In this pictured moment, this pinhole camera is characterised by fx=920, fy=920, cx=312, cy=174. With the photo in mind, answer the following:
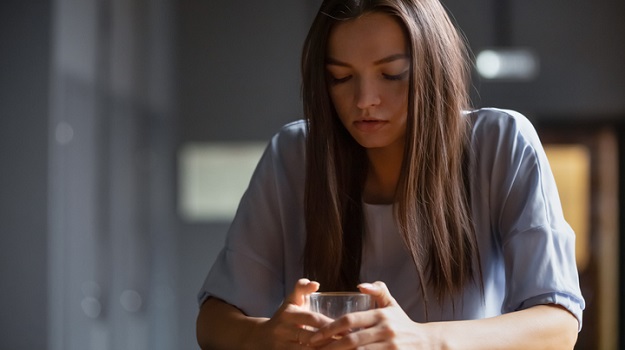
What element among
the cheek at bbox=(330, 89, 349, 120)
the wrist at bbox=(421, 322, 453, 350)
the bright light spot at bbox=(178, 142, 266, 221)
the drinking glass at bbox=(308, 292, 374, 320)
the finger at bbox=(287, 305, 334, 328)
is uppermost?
the cheek at bbox=(330, 89, 349, 120)

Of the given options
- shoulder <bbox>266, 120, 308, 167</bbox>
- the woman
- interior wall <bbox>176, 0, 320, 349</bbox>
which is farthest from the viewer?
interior wall <bbox>176, 0, 320, 349</bbox>

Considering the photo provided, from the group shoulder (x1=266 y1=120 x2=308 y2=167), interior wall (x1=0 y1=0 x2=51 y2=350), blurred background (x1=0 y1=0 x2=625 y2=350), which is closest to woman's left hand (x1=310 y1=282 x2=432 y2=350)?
shoulder (x1=266 y1=120 x2=308 y2=167)

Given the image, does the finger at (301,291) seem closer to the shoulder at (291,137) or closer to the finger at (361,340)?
the finger at (361,340)

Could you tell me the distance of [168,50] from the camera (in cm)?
658

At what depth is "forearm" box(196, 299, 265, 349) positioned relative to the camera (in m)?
1.15

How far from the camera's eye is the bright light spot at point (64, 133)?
4000 mm

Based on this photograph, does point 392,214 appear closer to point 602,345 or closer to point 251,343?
point 251,343

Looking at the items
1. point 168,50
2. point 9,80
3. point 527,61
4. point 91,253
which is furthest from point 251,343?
point 168,50

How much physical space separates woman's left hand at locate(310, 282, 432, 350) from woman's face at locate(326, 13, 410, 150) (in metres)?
0.32

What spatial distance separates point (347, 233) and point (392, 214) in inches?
2.9

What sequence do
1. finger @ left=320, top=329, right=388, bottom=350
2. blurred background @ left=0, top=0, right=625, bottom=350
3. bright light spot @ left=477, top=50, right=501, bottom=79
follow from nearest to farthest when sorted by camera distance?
1. finger @ left=320, top=329, right=388, bottom=350
2. blurred background @ left=0, top=0, right=625, bottom=350
3. bright light spot @ left=477, top=50, right=501, bottom=79

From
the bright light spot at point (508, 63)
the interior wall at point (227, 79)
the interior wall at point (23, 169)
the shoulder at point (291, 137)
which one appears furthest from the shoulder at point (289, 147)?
the interior wall at point (227, 79)

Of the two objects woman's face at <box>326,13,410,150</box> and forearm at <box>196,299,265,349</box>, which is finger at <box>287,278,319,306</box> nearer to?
forearm at <box>196,299,265,349</box>

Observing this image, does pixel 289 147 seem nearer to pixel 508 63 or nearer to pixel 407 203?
pixel 407 203
